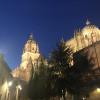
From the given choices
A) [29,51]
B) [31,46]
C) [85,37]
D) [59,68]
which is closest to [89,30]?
[85,37]

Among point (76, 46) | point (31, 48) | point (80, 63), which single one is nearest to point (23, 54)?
point (31, 48)

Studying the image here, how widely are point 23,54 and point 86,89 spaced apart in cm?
7418

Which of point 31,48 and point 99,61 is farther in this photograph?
point 31,48

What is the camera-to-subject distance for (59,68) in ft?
108

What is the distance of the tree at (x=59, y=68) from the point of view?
3216cm

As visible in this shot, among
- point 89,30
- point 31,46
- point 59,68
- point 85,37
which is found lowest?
point 59,68

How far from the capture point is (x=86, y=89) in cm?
3491

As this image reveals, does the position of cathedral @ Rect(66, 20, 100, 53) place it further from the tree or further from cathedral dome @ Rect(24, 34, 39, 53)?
the tree

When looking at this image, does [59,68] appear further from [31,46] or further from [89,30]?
[31,46]

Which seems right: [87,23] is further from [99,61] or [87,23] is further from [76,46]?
[99,61]

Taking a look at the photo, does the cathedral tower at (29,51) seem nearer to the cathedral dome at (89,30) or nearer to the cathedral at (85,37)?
the cathedral at (85,37)

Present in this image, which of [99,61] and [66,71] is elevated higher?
[99,61]

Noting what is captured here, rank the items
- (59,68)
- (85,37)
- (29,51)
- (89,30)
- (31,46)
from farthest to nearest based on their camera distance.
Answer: (31,46) < (29,51) < (89,30) < (85,37) < (59,68)

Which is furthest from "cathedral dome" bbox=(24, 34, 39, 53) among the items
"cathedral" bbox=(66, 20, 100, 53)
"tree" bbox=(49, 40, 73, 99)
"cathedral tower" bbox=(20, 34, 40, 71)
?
"tree" bbox=(49, 40, 73, 99)
